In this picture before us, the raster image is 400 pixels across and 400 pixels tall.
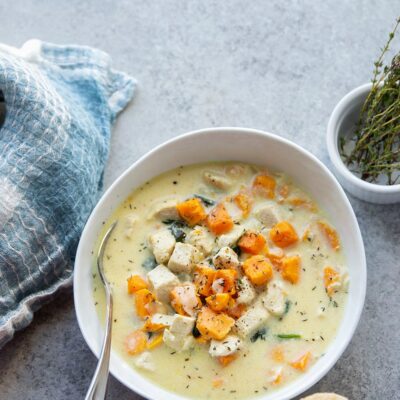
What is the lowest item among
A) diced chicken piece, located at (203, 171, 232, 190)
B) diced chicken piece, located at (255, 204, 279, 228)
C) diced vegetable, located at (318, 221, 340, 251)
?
diced vegetable, located at (318, 221, 340, 251)

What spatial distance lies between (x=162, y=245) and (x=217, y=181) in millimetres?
362

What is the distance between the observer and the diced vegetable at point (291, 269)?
290cm

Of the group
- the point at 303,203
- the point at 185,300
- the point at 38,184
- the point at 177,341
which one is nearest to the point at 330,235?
the point at 303,203

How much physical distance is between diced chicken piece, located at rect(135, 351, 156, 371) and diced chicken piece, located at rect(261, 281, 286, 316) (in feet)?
1.64

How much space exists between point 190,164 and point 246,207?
315mm

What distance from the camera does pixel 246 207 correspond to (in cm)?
300

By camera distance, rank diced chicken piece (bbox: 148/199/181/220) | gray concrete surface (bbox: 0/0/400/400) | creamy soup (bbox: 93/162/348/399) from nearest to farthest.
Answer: creamy soup (bbox: 93/162/348/399) → diced chicken piece (bbox: 148/199/181/220) → gray concrete surface (bbox: 0/0/400/400)

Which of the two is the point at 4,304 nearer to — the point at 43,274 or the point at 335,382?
the point at 43,274

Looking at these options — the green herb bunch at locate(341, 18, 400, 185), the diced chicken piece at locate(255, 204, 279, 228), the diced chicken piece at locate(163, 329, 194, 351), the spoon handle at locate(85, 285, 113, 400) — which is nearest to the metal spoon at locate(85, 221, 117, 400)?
the spoon handle at locate(85, 285, 113, 400)

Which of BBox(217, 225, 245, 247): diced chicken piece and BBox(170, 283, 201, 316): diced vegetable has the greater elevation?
Result: BBox(217, 225, 245, 247): diced chicken piece

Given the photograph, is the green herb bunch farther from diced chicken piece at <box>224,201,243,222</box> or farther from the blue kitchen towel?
the blue kitchen towel

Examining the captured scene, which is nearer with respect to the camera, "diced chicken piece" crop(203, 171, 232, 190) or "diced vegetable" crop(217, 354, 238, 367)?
"diced vegetable" crop(217, 354, 238, 367)

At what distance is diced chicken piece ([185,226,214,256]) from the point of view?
9.65 ft

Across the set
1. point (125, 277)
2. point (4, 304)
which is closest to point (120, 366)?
point (125, 277)
